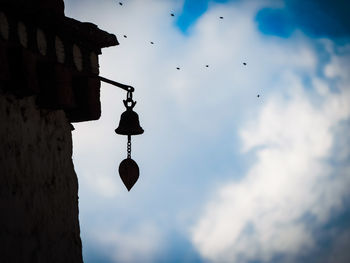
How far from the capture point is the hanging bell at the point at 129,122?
5.07 m

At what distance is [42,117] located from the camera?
4262 millimetres

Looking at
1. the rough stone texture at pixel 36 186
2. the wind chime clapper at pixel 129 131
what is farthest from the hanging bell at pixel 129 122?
the rough stone texture at pixel 36 186

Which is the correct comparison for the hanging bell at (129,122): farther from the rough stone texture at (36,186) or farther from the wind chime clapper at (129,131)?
the rough stone texture at (36,186)

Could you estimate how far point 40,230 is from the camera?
160 inches

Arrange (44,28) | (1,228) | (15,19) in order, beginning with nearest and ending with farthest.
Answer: (1,228), (15,19), (44,28)

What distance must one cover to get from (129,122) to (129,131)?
8 centimetres

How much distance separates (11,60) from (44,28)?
0.50 meters

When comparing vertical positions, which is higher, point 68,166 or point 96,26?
point 96,26

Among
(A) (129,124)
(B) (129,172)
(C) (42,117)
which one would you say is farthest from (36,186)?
(A) (129,124)

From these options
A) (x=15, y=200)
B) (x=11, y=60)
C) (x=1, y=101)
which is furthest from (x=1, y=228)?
(x=11, y=60)

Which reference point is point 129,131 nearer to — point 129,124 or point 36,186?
point 129,124

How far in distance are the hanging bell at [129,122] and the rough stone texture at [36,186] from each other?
2.10ft

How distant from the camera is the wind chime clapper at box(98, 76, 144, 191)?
4.87m

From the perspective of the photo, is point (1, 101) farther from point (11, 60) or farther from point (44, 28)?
point (44, 28)
